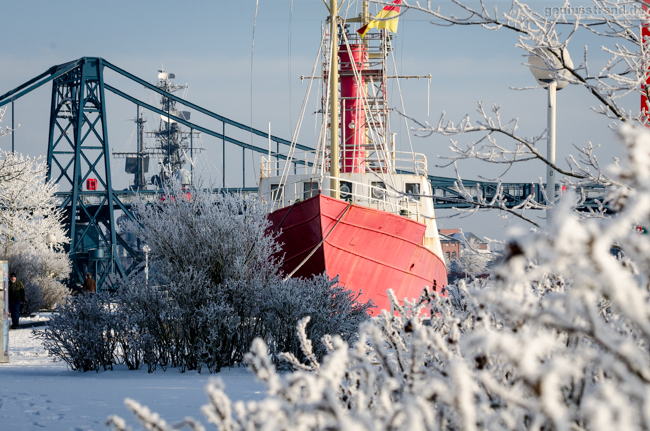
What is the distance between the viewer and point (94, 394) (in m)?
5.91

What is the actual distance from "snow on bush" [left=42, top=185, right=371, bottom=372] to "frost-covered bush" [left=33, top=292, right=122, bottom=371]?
0.02 meters

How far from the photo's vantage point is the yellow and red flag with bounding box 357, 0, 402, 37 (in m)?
4.45

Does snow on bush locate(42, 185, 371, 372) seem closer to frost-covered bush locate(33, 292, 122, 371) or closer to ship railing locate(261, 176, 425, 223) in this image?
frost-covered bush locate(33, 292, 122, 371)

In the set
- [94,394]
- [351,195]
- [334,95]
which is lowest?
[94,394]

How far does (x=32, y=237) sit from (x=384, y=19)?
24.9 metres

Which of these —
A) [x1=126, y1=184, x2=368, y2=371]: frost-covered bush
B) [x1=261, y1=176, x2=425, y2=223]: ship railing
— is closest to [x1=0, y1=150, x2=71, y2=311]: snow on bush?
[x1=261, y1=176, x2=425, y2=223]: ship railing

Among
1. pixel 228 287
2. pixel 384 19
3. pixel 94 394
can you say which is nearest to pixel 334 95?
pixel 228 287

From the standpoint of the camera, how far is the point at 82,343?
25.5ft

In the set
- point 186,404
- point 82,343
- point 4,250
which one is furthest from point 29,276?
point 186,404

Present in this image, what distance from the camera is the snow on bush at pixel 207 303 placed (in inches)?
294

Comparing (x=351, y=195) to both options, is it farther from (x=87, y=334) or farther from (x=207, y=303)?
(x=87, y=334)

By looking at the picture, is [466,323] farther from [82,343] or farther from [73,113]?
[73,113]

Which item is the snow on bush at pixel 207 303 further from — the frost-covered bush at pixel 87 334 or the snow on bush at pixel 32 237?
the snow on bush at pixel 32 237

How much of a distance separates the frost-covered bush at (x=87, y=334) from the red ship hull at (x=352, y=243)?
5.50 metres
